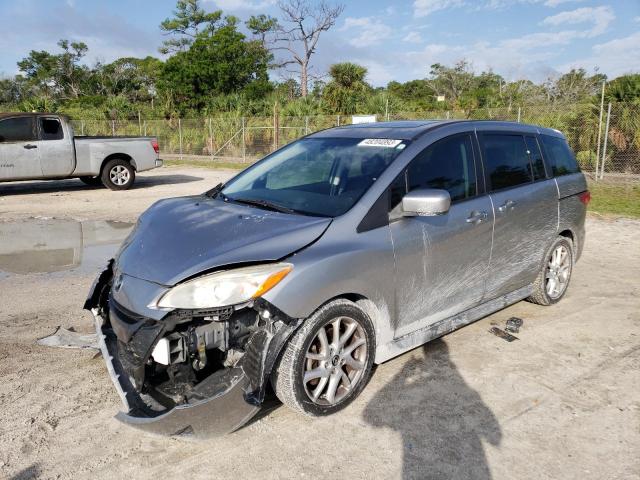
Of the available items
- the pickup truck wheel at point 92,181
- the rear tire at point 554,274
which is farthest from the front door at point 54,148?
the rear tire at point 554,274

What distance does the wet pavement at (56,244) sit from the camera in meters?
6.39

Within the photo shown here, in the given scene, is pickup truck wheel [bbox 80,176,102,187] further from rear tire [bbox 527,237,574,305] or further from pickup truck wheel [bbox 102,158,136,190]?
rear tire [bbox 527,237,574,305]

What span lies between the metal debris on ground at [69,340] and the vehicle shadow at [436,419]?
224 cm

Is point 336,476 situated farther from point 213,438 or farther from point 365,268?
point 365,268

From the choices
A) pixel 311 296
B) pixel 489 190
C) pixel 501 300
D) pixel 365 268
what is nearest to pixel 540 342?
pixel 501 300

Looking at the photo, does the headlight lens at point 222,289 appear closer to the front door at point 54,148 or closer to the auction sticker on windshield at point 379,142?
the auction sticker on windshield at point 379,142

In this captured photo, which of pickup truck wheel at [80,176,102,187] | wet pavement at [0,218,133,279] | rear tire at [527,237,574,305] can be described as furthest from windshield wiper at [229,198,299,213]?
pickup truck wheel at [80,176,102,187]

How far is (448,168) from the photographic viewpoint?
3875 millimetres

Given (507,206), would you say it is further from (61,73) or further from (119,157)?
(61,73)

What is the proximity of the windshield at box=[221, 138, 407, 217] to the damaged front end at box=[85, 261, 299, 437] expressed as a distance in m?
0.90

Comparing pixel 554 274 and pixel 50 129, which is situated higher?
pixel 50 129

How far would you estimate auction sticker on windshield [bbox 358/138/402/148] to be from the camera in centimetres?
372

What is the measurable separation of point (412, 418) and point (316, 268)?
1088 millimetres

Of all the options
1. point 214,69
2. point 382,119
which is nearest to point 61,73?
point 214,69
